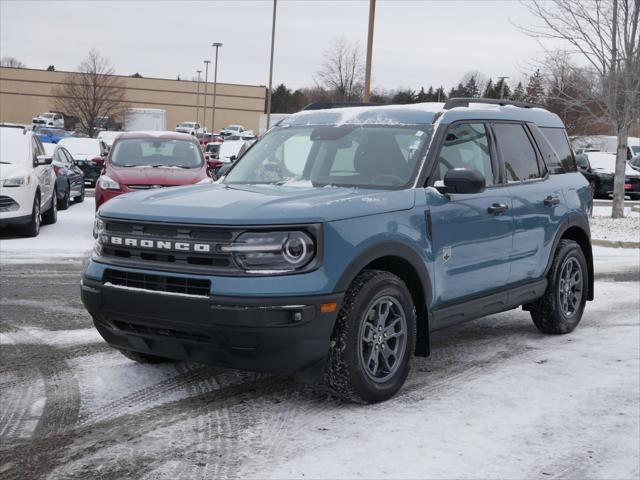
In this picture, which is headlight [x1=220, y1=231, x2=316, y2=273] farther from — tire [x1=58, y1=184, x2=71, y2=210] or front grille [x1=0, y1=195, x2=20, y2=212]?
tire [x1=58, y1=184, x2=71, y2=210]

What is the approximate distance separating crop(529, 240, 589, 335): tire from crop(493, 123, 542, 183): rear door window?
789 mm

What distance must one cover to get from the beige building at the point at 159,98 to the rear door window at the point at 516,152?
9489 cm

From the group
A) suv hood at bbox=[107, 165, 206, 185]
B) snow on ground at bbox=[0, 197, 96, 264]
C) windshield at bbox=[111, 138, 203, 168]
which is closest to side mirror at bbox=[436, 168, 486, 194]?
snow on ground at bbox=[0, 197, 96, 264]

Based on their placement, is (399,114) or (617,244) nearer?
(399,114)

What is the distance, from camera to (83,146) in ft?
92.6

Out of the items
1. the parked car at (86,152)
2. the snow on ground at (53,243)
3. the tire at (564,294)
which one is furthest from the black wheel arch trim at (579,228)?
the parked car at (86,152)

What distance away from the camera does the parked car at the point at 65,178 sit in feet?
60.8

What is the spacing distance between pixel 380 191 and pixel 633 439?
6.82 ft

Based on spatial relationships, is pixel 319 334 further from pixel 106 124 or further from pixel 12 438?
pixel 106 124

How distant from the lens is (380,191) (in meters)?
5.55

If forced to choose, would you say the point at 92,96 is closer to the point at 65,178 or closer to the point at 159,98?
the point at 159,98

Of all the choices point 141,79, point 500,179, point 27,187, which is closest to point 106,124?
point 141,79

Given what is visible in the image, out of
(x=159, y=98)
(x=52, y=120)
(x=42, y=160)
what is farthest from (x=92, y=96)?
(x=42, y=160)

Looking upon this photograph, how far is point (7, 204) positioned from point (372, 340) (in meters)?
9.62
